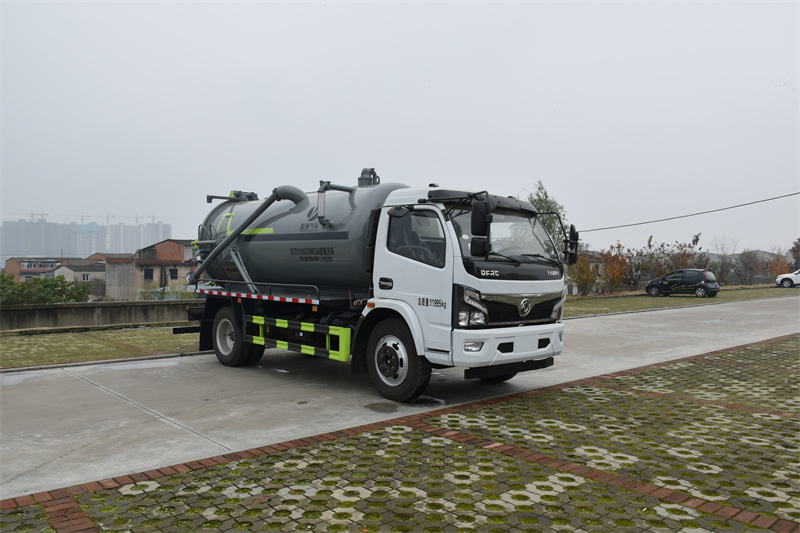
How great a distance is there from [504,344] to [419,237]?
1.67 m

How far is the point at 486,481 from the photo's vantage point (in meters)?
4.82

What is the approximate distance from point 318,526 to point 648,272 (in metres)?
39.3

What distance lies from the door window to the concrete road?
6.22 feet

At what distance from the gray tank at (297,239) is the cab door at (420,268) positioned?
1.31 ft

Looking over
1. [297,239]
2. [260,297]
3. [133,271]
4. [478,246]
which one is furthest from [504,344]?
[133,271]

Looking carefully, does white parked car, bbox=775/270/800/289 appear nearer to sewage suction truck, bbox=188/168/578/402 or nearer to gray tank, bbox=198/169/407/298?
sewage suction truck, bbox=188/168/578/402

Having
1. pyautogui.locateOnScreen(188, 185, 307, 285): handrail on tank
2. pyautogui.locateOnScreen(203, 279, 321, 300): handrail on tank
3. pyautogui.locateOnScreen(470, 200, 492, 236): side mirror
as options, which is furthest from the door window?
pyautogui.locateOnScreen(188, 185, 307, 285): handrail on tank

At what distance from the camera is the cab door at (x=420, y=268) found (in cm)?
716

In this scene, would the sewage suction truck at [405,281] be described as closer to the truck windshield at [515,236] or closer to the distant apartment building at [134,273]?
the truck windshield at [515,236]

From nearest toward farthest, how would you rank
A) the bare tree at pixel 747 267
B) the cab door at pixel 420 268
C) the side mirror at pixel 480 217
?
the side mirror at pixel 480 217 < the cab door at pixel 420 268 < the bare tree at pixel 747 267

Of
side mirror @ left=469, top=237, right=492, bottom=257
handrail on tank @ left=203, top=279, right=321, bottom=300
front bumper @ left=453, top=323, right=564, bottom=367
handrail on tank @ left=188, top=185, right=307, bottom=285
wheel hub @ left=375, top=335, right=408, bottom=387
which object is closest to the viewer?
side mirror @ left=469, top=237, right=492, bottom=257

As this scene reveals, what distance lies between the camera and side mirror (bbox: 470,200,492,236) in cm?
664

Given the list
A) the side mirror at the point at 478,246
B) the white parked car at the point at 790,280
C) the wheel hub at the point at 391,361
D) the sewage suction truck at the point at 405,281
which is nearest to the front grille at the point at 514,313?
the sewage suction truck at the point at 405,281

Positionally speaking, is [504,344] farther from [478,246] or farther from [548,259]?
[548,259]
